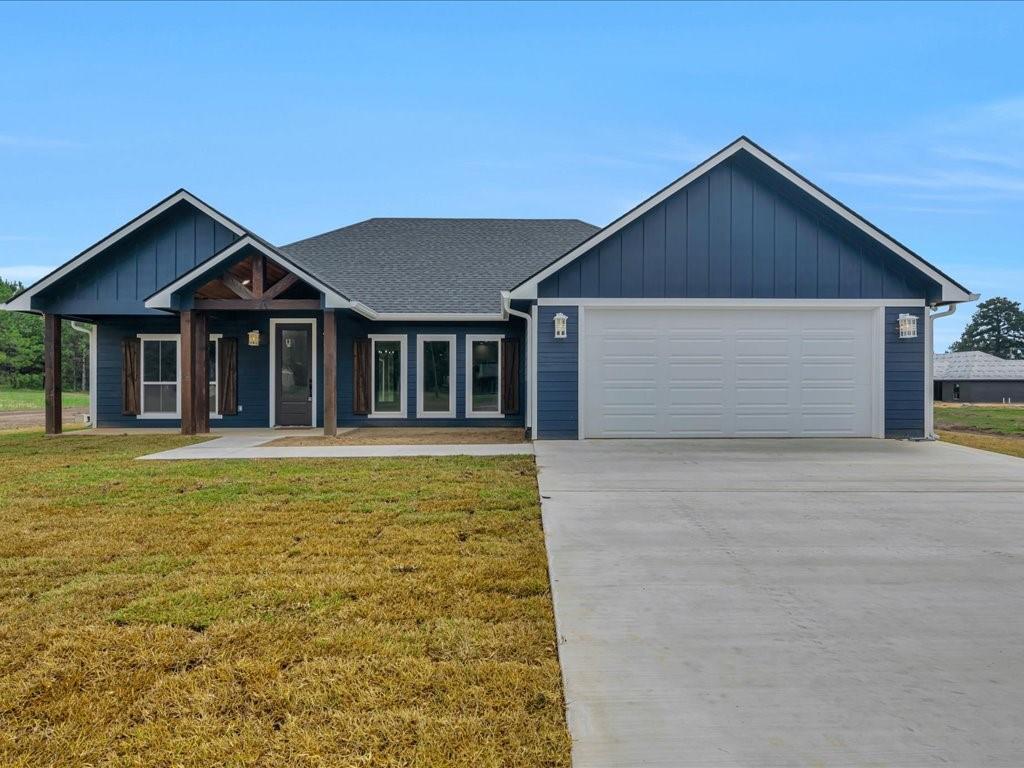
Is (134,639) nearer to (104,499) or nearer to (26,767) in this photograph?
(26,767)

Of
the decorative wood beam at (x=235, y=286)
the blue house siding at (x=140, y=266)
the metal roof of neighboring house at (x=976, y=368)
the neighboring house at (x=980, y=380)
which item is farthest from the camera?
the metal roof of neighboring house at (x=976, y=368)

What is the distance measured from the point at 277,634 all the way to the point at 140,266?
1245 cm

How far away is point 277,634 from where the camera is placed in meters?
2.68

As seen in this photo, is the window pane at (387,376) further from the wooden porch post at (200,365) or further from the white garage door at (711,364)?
the white garage door at (711,364)

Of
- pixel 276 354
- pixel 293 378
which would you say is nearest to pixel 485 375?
pixel 293 378

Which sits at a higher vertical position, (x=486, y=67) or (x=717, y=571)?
(x=486, y=67)

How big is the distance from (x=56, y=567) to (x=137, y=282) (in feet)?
35.1

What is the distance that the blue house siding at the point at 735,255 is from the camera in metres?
9.85

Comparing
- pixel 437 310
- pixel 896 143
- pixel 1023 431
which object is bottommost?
pixel 1023 431

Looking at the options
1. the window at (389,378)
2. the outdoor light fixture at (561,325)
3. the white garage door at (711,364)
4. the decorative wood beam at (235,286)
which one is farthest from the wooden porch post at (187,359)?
the white garage door at (711,364)

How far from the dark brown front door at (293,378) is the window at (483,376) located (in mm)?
3463

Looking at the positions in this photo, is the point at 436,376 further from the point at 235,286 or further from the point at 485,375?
the point at 235,286

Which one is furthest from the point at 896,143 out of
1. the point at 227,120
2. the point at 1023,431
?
the point at 227,120

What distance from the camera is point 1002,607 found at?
3.05m
